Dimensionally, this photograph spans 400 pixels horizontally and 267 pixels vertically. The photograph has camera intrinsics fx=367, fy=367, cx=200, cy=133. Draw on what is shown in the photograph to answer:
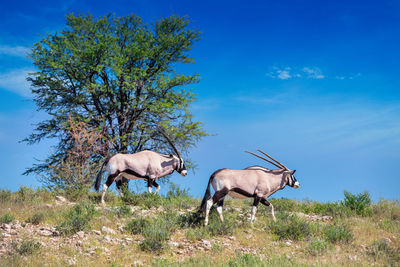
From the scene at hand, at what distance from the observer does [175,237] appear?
9.35 meters

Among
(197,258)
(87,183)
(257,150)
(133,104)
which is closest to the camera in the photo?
(197,258)

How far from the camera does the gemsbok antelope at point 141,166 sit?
41.7 feet

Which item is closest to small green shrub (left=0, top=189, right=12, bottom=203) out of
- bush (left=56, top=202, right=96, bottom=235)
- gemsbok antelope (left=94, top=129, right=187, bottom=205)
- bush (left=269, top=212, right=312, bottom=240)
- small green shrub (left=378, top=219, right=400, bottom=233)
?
gemsbok antelope (left=94, top=129, right=187, bottom=205)

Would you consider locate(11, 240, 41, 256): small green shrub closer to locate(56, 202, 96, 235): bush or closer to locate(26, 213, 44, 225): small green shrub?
locate(56, 202, 96, 235): bush

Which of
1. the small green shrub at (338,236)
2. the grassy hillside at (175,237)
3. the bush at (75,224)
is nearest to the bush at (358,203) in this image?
the grassy hillside at (175,237)

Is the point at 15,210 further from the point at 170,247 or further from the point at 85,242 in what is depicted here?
the point at 170,247

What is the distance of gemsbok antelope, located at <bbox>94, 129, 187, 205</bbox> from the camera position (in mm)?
12711

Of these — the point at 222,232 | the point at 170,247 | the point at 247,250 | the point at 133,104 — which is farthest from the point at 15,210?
the point at 133,104

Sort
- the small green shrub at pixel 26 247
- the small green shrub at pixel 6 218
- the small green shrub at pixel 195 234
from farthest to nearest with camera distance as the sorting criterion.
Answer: the small green shrub at pixel 6 218
the small green shrub at pixel 195 234
the small green shrub at pixel 26 247

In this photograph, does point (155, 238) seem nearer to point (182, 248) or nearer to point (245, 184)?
point (182, 248)

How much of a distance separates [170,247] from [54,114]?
14713mm

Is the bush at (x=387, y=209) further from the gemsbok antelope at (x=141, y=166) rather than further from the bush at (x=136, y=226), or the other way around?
the bush at (x=136, y=226)

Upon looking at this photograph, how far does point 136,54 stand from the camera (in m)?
20.7

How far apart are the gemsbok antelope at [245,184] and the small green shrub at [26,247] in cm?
415
